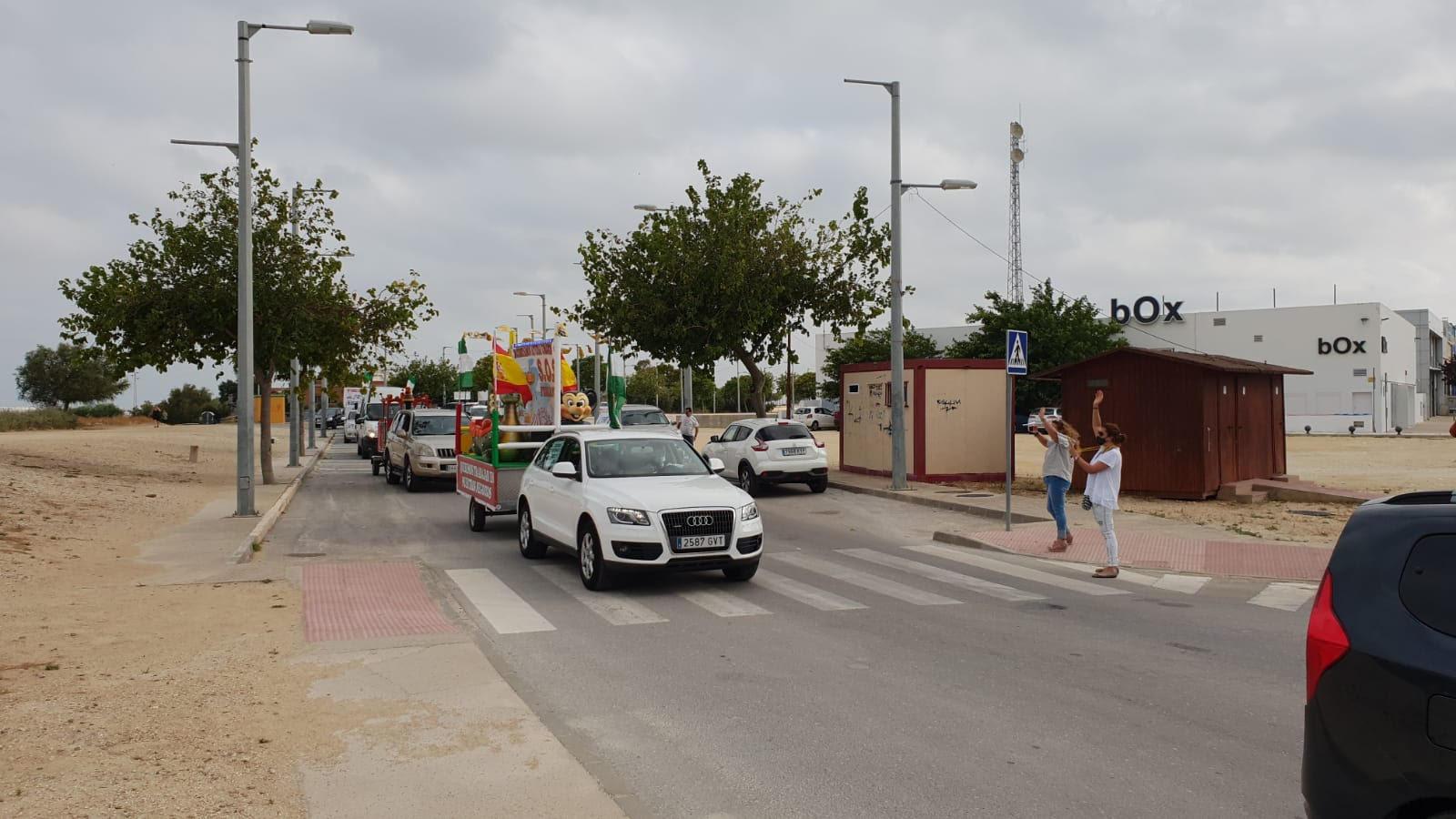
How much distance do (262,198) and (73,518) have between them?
9.53 m

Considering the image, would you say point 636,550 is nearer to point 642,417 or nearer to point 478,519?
point 478,519

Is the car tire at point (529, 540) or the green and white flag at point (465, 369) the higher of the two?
the green and white flag at point (465, 369)

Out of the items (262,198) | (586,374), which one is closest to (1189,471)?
(262,198)

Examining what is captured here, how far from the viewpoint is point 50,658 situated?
24.3ft

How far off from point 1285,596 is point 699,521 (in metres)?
5.72

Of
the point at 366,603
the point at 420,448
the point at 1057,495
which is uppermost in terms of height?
the point at 420,448

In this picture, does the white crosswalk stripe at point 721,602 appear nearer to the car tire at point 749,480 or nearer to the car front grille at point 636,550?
the car front grille at point 636,550

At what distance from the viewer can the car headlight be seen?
10367 millimetres

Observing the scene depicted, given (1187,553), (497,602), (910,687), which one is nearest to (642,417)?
(1187,553)

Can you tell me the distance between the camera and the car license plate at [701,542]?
10.4m

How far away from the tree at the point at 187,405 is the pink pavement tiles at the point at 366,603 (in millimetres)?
77703

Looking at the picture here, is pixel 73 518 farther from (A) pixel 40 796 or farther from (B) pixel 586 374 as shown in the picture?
(B) pixel 586 374

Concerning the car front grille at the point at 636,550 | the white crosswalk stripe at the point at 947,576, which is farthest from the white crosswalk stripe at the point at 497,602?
the white crosswalk stripe at the point at 947,576

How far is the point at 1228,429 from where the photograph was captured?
1912cm
